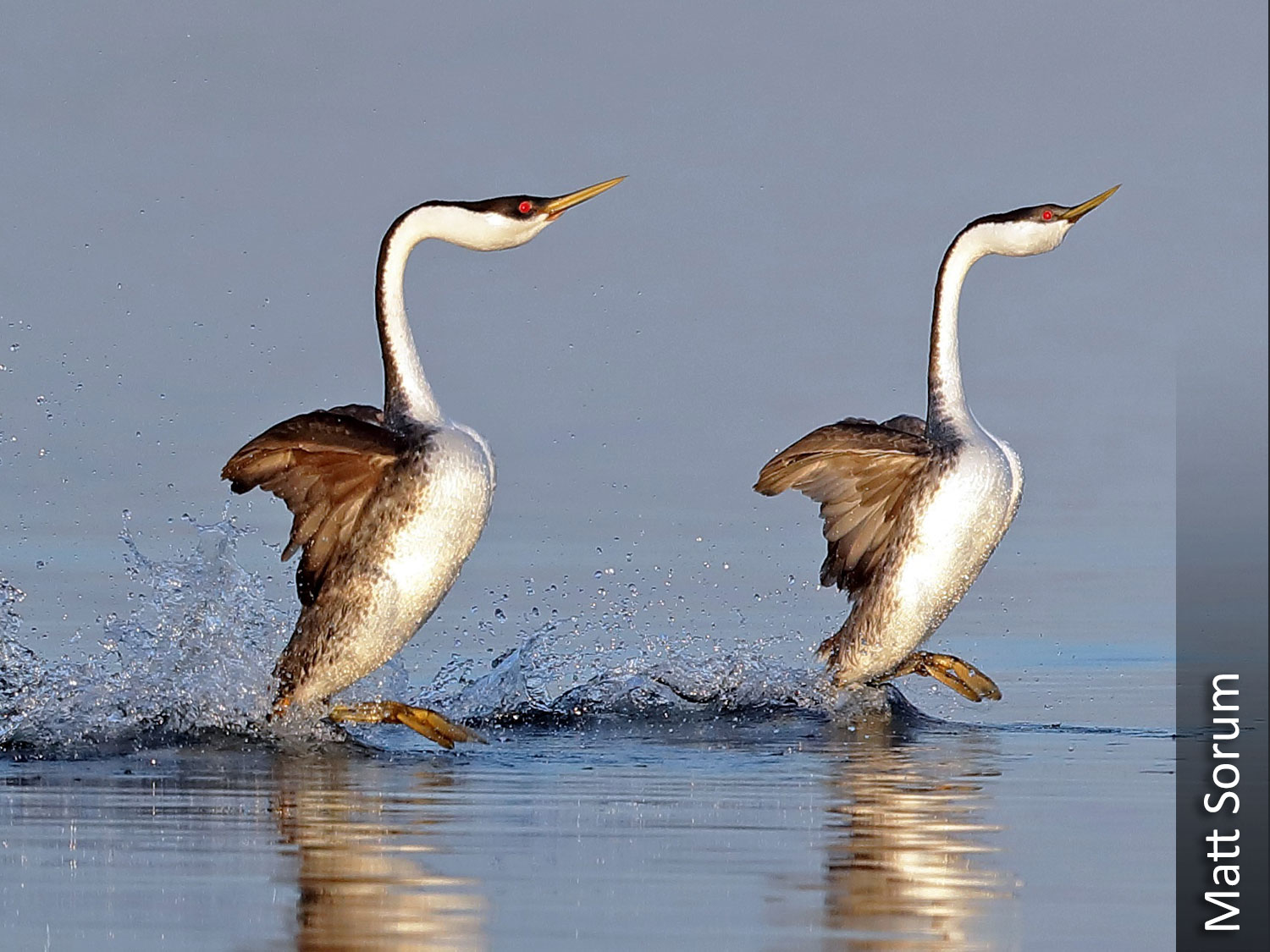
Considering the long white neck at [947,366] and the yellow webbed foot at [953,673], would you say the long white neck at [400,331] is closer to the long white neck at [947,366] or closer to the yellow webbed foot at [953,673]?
the long white neck at [947,366]

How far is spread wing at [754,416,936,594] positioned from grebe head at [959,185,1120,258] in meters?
1.35

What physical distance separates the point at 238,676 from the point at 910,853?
4.54 meters

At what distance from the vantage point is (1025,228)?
13.2m

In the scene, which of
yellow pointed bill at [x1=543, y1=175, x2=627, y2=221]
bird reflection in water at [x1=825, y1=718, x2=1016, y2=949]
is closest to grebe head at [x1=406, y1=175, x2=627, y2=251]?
yellow pointed bill at [x1=543, y1=175, x2=627, y2=221]

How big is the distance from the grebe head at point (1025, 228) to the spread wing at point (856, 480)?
4.44 ft

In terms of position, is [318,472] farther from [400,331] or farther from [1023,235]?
[1023,235]

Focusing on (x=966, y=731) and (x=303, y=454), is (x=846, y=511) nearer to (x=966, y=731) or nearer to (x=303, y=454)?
(x=966, y=731)

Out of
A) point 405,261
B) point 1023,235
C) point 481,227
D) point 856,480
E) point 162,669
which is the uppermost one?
point 1023,235

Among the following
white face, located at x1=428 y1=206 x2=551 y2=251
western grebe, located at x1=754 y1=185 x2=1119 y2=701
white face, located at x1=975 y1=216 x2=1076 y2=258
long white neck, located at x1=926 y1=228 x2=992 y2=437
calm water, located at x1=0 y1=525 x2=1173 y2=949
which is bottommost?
calm water, located at x1=0 y1=525 x2=1173 y2=949

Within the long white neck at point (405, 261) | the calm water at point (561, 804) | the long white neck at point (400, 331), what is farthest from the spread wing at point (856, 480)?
the long white neck at point (400, 331)

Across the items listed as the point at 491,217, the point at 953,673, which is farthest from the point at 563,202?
the point at 953,673

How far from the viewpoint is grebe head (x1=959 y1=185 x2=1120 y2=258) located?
516 inches

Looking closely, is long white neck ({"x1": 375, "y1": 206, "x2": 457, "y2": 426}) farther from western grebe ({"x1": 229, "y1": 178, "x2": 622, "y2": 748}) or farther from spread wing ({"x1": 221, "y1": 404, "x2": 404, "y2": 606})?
spread wing ({"x1": 221, "y1": 404, "x2": 404, "y2": 606})

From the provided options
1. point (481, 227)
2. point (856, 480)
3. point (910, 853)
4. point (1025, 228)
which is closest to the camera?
point (910, 853)
